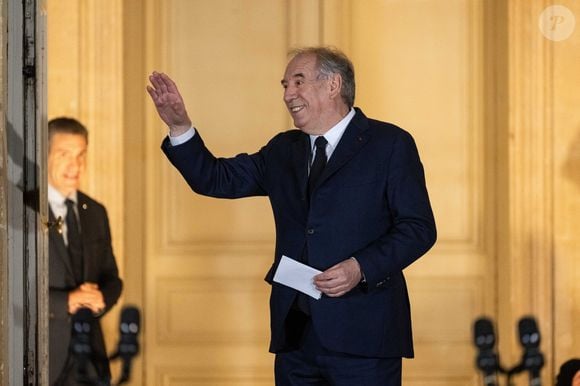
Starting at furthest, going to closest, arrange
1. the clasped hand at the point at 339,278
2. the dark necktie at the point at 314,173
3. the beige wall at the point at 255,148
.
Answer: the beige wall at the point at 255,148 < the dark necktie at the point at 314,173 < the clasped hand at the point at 339,278

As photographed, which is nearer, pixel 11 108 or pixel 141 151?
pixel 11 108

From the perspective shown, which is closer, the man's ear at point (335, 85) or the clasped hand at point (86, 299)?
the man's ear at point (335, 85)

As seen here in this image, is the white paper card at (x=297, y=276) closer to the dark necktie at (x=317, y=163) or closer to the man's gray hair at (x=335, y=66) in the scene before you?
the dark necktie at (x=317, y=163)

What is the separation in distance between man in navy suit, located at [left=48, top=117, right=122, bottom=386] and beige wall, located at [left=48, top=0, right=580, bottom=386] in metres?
0.17

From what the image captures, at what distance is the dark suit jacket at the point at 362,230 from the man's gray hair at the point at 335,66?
14 centimetres

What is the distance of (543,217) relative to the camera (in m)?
5.56

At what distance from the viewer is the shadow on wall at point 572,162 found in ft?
18.3

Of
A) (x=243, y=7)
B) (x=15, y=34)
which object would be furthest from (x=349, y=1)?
(x=15, y=34)

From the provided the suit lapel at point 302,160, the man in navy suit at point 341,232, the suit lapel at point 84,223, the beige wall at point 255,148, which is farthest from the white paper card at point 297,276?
the beige wall at point 255,148

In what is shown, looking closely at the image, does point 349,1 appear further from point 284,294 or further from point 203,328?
point 284,294

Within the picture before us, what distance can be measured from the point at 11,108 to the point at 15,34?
0.24 metres

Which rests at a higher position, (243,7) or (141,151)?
(243,7)

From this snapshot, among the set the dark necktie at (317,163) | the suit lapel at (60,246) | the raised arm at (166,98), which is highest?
the raised arm at (166,98)

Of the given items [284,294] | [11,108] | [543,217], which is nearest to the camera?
[284,294]
